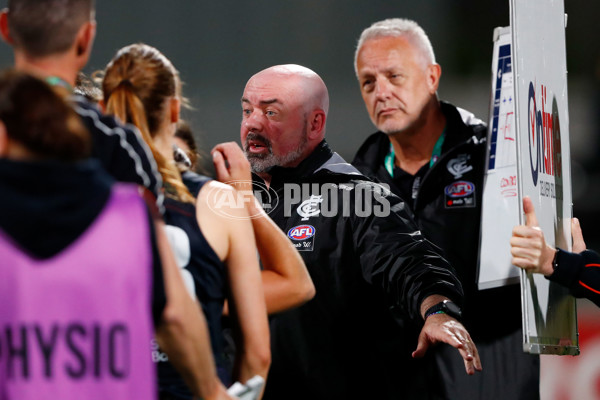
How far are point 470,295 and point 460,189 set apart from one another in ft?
1.61

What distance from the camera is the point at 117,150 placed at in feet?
6.28

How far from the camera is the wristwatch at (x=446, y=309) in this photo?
3039mm

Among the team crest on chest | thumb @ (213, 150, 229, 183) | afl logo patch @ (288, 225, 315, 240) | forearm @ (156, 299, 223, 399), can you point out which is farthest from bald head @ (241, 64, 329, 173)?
forearm @ (156, 299, 223, 399)

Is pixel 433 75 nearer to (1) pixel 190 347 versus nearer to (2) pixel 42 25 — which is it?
(2) pixel 42 25

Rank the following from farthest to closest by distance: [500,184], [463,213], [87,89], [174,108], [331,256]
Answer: [463,213] → [500,184] → [331,256] → [87,89] → [174,108]

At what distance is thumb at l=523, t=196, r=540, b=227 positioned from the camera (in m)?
2.87

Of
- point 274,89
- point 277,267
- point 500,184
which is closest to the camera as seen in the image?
point 277,267

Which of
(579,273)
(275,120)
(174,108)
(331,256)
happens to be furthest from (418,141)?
(174,108)

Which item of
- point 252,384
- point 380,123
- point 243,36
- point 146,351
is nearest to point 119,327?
point 146,351

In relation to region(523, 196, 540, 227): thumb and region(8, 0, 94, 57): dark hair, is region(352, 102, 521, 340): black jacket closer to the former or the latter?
region(523, 196, 540, 227): thumb

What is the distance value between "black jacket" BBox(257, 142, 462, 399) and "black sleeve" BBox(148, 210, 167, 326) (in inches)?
63.0

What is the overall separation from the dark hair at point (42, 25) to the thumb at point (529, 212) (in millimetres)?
1612

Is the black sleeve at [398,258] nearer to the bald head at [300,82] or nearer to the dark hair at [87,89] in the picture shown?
the bald head at [300,82]

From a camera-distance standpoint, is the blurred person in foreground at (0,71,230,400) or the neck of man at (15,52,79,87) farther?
the neck of man at (15,52,79,87)
